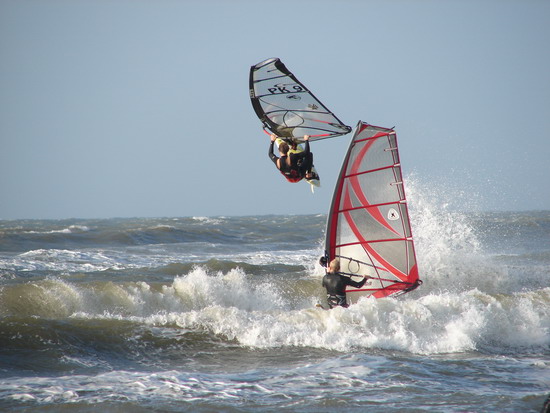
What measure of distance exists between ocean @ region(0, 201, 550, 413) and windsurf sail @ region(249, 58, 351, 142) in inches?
94.6

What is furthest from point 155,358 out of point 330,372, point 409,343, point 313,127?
point 313,127

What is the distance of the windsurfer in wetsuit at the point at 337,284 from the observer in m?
8.05

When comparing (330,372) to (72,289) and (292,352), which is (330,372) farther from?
(72,289)

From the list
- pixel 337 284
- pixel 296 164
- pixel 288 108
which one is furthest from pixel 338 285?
pixel 288 108

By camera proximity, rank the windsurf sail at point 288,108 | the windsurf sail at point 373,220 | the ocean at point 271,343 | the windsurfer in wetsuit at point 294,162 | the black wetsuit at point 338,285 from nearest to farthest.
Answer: the ocean at point 271,343, the windsurfer in wetsuit at point 294,162, the windsurf sail at point 288,108, the windsurf sail at point 373,220, the black wetsuit at point 338,285

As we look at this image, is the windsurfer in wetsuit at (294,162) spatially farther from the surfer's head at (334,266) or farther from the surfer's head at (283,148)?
the surfer's head at (334,266)

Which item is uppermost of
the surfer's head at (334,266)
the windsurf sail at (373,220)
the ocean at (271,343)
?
the windsurf sail at (373,220)

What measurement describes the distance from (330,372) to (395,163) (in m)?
3.09

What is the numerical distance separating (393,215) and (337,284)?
121 cm

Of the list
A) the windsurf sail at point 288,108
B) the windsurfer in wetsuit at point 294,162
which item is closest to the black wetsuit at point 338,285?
the windsurfer in wetsuit at point 294,162

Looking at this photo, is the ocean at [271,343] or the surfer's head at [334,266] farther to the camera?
the surfer's head at [334,266]

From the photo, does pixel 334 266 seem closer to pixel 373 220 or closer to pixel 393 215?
pixel 373 220

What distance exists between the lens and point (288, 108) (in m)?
7.88

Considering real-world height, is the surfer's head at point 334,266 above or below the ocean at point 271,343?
above
